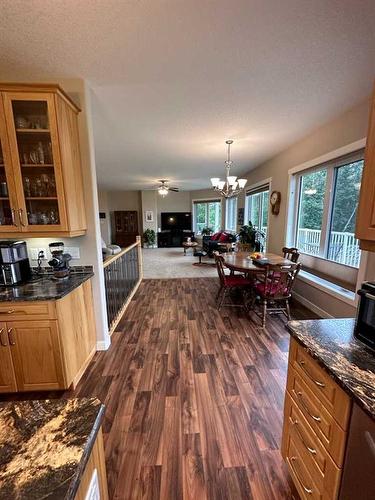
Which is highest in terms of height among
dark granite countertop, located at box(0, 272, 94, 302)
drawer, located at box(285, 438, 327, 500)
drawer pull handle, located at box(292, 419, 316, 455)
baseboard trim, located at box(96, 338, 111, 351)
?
dark granite countertop, located at box(0, 272, 94, 302)

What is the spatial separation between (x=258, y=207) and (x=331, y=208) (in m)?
2.86

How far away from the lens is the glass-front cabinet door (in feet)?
6.00

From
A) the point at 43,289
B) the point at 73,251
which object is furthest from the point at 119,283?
the point at 43,289

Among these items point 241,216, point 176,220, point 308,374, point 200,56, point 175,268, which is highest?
point 200,56

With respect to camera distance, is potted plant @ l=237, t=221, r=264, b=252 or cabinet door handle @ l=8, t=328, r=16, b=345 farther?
potted plant @ l=237, t=221, r=264, b=252

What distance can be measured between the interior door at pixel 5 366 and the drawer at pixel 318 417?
2.05 m

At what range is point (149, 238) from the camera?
10711 mm

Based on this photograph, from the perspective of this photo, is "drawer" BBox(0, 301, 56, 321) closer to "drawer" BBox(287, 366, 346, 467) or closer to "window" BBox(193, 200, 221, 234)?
"drawer" BBox(287, 366, 346, 467)

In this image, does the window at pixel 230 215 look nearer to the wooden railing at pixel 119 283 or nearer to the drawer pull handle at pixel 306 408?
the wooden railing at pixel 119 283

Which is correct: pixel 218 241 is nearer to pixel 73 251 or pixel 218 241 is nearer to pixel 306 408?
pixel 73 251

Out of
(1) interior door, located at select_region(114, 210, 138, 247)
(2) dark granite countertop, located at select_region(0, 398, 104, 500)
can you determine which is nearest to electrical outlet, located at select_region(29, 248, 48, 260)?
(2) dark granite countertop, located at select_region(0, 398, 104, 500)

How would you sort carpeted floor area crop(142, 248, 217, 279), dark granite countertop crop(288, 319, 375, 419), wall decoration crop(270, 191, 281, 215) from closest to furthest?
dark granite countertop crop(288, 319, 375, 419) → wall decoration crop(270, 191, 281, 215) → carpeted floor area crop(142, 248, 217, 279)

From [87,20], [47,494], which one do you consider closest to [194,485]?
[47,494]

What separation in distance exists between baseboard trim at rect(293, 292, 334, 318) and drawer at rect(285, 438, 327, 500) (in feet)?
7.51
